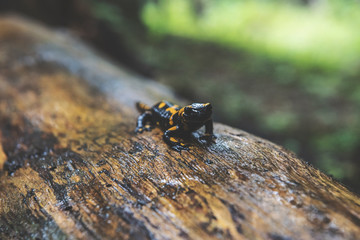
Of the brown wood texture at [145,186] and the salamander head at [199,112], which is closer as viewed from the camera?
the brown wood texture at [145,186]

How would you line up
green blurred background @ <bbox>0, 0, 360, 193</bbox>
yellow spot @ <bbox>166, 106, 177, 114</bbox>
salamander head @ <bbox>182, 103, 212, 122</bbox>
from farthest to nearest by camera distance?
green blurred background @ <bbox>0, 0, 360, 193</bbox>
yellow spot @ <bbox>166, 106, 177, 114</bbox>
salamander head @ <bbox>182, 103, 212, 122</bbox>

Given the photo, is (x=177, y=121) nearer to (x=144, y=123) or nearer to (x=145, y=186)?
(x=144, y=123)

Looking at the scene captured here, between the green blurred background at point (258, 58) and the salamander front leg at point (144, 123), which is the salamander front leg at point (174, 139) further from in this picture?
the green blurred background at point (258, 58)

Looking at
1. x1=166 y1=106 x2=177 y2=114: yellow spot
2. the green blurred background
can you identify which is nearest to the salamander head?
x1=166 y1=106 x2=177 y2=114: yellow spot

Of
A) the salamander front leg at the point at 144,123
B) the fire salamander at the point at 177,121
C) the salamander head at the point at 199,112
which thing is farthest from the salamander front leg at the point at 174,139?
the salamander front leg at the point at 144,123

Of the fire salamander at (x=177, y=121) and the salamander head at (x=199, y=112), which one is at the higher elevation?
the salamander head at (x=199, y=112)

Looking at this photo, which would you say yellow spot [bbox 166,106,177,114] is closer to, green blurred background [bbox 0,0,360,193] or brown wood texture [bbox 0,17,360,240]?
brown wood texture [bbox 0,17,360,240]
